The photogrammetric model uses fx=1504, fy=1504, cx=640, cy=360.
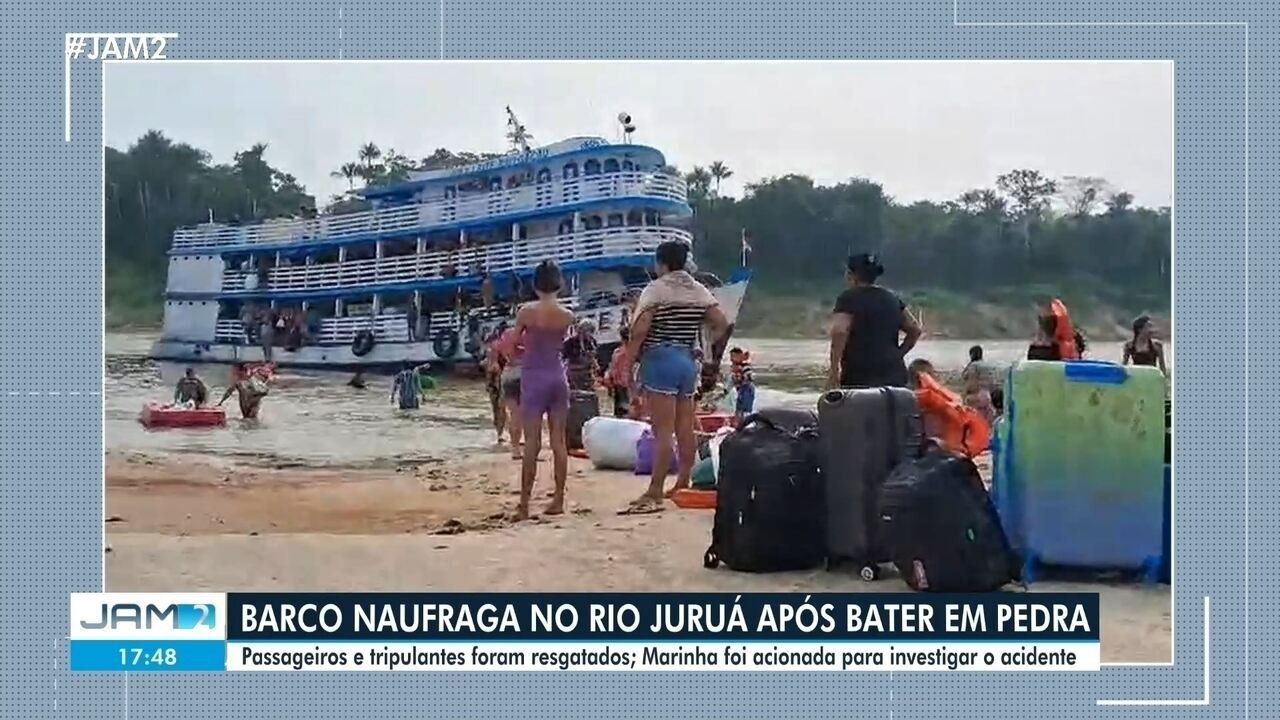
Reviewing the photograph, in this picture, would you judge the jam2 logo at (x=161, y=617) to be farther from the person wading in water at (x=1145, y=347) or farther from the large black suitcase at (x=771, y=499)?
the person wading in water at (x=1145, y=347)

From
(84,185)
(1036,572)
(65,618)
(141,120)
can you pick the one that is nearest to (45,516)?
(65,618)

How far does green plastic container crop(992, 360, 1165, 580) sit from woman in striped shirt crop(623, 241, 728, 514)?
130cm

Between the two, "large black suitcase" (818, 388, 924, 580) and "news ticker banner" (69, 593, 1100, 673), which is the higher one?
"large black suitcase" (818, 388, 924, 580)

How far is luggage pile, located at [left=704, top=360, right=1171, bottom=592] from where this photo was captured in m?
4.50

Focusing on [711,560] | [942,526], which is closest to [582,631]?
[711,560]

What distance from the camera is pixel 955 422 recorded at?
5.33 metres

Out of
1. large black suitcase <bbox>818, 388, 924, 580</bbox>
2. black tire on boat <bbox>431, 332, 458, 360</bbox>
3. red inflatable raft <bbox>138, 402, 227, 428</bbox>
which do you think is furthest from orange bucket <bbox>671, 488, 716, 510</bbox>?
black tire on boat <bbox>431, 332, 458, 360</bbox>

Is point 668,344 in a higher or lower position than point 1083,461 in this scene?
higher

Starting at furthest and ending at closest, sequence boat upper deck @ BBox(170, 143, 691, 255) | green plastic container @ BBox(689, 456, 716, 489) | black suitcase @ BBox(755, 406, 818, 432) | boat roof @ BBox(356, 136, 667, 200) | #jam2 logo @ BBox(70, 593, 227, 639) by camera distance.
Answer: boat upper deck @ BBox(170, 143, 691, 255), boat roof @ BBox(356, 136, 667, 200), green plastic container @ BBox(689, 456, 716, 489), black suitcase @ BBox(755, 406, 818, 432), #jam2 logo @ BBox(70, 593, 227, 639)

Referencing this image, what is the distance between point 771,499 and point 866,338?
2.83ft

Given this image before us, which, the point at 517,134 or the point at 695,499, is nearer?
the point at 695,499

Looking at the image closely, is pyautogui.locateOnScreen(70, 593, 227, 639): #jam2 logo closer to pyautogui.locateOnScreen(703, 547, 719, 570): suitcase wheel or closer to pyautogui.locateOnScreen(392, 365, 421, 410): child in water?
pyautogui.locateOnScreen(703, 547, 719, 570): suitcase wheel

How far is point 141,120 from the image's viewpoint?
5234mm

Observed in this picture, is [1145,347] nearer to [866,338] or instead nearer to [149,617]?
[866,338]
